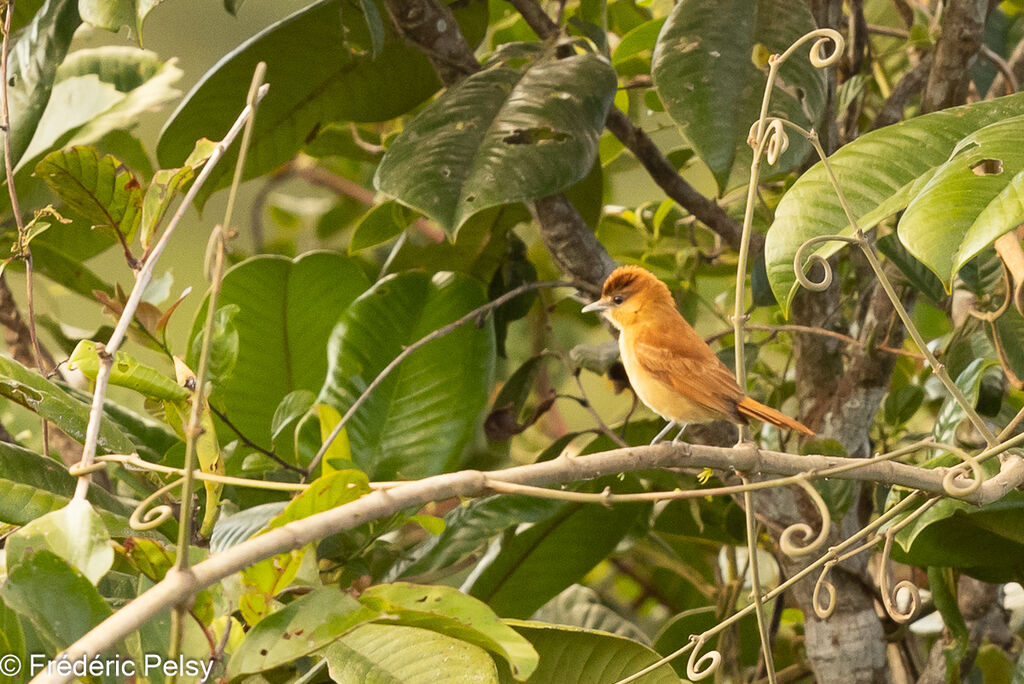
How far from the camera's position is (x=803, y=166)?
112 centimetres

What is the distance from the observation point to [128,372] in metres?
0.67

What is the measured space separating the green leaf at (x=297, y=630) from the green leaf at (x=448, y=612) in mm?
52

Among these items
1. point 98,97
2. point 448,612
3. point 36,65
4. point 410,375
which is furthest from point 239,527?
point 98,97

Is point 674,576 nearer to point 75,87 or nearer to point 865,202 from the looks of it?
point 865,202

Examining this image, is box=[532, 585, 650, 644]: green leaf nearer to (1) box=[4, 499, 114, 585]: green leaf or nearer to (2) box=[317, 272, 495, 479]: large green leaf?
(2) box=[317, 272, 495, 479]: large green leaf

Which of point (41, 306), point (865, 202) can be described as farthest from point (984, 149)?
point (41, 306)

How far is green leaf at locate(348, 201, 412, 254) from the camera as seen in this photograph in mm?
1325

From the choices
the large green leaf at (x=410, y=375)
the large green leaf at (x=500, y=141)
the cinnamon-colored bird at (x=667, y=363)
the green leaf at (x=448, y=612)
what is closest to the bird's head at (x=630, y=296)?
the cinnamon-colored bird at (x=667, y=363)

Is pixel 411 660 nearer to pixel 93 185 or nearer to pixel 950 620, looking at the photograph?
pixel 93 185

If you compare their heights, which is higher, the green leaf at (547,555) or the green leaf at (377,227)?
the green leaf at (377,227)

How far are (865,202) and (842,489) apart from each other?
1.24ft

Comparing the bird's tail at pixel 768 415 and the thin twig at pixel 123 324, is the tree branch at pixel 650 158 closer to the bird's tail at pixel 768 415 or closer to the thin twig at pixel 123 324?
the bird's tail at pixel 768 415

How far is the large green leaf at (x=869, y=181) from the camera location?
70cm

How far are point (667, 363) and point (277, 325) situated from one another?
20.9 inches
